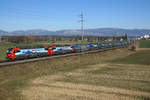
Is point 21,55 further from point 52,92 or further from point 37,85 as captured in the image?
point 52,92

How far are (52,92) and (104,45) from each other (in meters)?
74.9

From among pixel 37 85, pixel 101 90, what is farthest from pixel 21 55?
pixel 101 90

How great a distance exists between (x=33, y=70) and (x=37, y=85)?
10207 millimetres

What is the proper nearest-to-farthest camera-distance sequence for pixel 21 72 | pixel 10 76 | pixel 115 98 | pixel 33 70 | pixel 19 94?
pixel 115 98
pixel 19 94
pixel 10 76
pixel 21 72
pixel 33 70

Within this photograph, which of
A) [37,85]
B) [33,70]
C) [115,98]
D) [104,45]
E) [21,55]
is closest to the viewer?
[115,98]

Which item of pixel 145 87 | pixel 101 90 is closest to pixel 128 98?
pixel 101 90

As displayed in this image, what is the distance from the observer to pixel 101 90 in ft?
60.0

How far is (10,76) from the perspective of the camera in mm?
25922

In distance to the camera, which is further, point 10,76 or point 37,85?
point 10,76

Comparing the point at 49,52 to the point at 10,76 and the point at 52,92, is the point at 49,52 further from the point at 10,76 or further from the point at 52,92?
the point at 52,92

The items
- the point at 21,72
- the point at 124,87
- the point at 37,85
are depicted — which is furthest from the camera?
the point at 21,72

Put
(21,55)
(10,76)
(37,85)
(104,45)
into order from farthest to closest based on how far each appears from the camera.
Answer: (104,45)
(21,55)
(10,76)
(37,85)

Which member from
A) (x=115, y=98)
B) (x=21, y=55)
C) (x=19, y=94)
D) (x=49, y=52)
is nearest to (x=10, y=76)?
(x=19, y=94)

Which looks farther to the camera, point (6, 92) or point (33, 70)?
point (33, 70)
